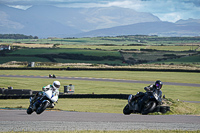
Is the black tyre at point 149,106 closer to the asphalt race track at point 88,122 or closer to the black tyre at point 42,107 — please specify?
the asphalt race track at point 88,122

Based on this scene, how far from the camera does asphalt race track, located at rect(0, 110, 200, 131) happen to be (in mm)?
22031

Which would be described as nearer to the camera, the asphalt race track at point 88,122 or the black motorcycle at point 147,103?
the black motorcycle at point 147,103

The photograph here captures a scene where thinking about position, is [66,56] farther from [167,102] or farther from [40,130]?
[40,130]

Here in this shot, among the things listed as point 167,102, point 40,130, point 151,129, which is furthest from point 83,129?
Result: point 167,102

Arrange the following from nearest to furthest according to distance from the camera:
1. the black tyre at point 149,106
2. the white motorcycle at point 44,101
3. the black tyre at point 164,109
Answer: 1. the black tyre at point 149,106
2. the white motorcycle at point 44,101
3. the black tyre at point 164,109

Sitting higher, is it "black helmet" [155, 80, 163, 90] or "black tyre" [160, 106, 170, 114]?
"black helmet" [155, 80, 163, 90]

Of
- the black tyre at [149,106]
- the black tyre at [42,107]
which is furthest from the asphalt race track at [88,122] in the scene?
the black tyre at [149,106]

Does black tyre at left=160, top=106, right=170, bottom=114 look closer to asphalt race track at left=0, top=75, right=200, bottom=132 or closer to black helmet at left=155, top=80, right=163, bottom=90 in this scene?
asphalt race track at left=0, top=75, right=200, bottom=132

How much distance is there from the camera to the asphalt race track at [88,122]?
867 inches

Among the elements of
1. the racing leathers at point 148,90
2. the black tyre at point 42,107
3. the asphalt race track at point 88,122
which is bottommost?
the asphalt race track at point 88,122

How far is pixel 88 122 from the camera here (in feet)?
79.3

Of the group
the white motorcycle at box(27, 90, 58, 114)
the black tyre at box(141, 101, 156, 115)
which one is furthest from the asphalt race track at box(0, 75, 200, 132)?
the black tyre at box(141, 101, 156, 115)

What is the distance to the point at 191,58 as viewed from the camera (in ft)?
444

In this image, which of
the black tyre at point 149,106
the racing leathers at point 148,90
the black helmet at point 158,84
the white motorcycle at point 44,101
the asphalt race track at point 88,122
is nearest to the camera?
the black helmet at point 158,84
